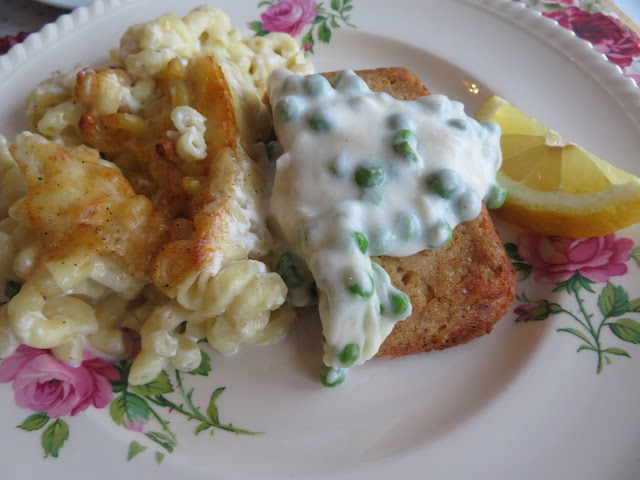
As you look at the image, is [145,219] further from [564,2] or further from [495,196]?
[564,2]

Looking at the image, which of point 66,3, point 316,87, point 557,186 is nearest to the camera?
point 316,87

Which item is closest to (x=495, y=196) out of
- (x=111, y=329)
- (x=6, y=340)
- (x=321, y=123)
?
(x=321, y=123)

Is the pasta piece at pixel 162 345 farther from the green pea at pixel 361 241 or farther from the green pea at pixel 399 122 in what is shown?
the green pea at pixel 399 122

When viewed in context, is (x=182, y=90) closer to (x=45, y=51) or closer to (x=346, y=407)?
(x=45, y=51)

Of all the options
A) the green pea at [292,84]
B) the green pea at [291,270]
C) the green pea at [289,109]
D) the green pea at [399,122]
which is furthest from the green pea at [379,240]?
the green pea at [292,84]

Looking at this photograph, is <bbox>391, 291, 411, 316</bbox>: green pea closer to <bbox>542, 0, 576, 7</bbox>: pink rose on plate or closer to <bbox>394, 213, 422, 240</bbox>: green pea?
<bbox>394, 213, 422, 240</bbox>: green pea

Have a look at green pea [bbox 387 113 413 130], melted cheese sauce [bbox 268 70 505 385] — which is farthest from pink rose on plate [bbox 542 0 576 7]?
green pea [bbox 387 113 413 130]

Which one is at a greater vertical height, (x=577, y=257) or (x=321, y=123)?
(x=321, y=123)
